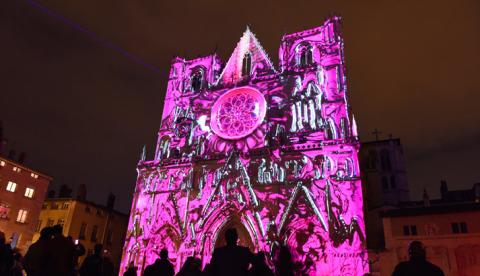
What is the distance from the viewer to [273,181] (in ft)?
84.8

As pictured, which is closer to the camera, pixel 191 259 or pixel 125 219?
pixel 191 259

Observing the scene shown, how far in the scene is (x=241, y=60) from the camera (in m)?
33.5

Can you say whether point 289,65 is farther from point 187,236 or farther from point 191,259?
point 191,259

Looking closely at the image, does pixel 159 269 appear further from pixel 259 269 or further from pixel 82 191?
pixel 82 191

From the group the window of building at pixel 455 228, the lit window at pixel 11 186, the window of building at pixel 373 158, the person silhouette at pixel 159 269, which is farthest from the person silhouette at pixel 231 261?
the window of building at pixel 373 158

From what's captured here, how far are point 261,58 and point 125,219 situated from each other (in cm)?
3088

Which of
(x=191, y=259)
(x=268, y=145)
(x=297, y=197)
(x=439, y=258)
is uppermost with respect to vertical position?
(x=268, y=145)

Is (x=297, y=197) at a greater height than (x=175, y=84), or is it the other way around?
(x=175, y=84)

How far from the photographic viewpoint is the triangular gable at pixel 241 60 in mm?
31933

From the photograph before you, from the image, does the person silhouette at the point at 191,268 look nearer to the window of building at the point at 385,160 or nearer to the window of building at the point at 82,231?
the window of building at the point at 82,231

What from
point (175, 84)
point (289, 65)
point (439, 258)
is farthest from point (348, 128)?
point (175, 84)

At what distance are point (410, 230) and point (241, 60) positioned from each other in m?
20.3

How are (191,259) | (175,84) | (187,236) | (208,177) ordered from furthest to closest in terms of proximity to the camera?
1. (175,84)
2. (208,177)
3. (187,236)
4. (191,259)

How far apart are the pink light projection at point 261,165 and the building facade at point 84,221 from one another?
1470cm
